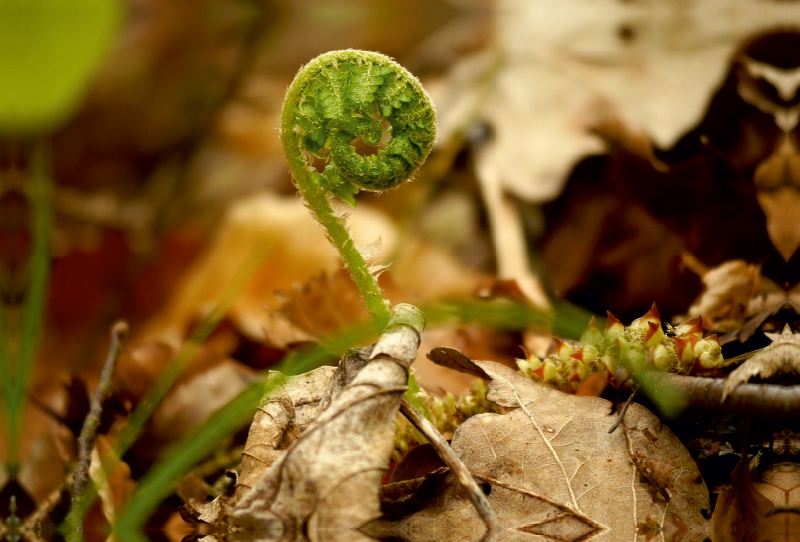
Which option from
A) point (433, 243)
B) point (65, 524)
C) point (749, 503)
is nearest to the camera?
point (749, 503)

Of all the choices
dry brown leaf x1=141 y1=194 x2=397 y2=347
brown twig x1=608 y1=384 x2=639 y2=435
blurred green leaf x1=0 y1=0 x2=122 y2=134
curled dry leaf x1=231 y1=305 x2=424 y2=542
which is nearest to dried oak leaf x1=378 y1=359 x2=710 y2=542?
brown twig x1=608 y1=384 x2=639 y2=435

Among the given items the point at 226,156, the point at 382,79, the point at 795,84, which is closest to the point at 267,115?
the point at 226,156

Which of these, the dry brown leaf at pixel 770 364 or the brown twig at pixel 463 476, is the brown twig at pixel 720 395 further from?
the brown twig at pixel 463 476

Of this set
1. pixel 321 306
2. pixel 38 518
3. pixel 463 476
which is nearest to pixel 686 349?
pixel 463 476

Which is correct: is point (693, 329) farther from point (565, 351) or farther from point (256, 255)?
point (256, 255)

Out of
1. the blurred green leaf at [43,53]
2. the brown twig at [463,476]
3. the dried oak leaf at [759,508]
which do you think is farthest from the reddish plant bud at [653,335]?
the blurred green leaf at [43,53]

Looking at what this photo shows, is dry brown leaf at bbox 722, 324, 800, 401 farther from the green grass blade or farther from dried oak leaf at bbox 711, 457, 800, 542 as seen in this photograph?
the green grass blade

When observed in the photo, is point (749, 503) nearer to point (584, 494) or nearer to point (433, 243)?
point (584, 494)
